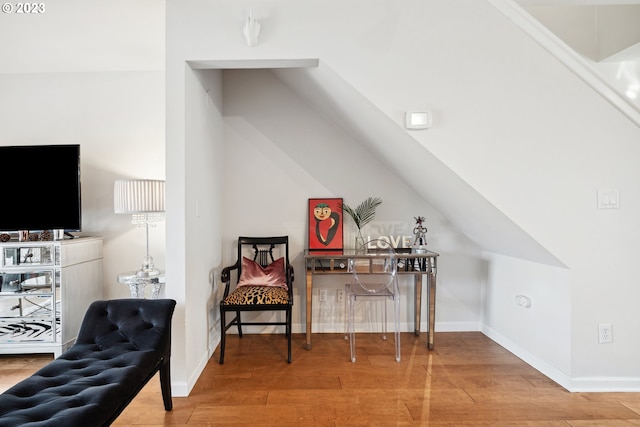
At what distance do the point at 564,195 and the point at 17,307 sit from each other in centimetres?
434

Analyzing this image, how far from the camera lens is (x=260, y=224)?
3.62 metres

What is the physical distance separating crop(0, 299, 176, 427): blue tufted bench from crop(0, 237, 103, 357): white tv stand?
1088 mm

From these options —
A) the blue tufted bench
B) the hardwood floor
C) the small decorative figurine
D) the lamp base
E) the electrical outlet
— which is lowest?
the hardwood floor

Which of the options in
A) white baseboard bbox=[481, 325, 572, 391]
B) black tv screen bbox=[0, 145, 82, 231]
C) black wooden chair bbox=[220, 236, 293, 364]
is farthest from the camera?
black tv screen bbox=[0, 145, 82, 231]

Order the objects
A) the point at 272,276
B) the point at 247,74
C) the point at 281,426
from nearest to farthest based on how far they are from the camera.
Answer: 1. the point at 281,426
2. the point at 272,276
3. the point at 247,74

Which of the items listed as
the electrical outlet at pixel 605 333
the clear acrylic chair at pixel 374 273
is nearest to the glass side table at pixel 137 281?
the clear acrylic chair at pixel 374 273

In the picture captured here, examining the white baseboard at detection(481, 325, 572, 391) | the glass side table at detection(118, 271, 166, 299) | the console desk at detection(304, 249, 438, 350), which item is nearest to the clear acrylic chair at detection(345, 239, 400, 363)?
the console desk at detection(304, 249, 438, 350)

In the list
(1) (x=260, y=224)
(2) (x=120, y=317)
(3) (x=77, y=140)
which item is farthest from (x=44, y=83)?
(2) (x=120, y=317)

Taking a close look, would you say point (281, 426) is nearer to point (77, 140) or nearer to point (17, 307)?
point (17, 307)

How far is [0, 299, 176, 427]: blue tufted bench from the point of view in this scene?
55.3 inches

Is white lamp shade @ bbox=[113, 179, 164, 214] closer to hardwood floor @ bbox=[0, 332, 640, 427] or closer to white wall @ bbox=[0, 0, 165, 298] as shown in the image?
white wall @ bbox=[0, 0, 165, 298]

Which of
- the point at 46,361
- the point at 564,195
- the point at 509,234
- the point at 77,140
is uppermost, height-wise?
the point at 77,140

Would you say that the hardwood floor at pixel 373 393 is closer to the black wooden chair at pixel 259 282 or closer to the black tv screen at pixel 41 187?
the black wooden chair at pixel 259 282

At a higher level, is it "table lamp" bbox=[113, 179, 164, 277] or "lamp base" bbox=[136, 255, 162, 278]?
"table lamp" bbox=[113, 179, 164, 277]
